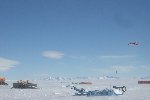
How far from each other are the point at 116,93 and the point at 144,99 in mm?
12145

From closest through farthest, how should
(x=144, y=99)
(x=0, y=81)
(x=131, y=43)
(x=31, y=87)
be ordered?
(x=144, y=99)
(x=131, y=43)
(x=31, y=87)
(x=0, y=81)

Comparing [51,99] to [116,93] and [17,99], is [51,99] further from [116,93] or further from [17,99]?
[116,93]

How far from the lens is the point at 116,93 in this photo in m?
54.4

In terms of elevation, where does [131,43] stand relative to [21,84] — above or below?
above

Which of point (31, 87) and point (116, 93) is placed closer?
point (116, 93)

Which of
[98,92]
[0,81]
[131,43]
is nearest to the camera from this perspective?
[131,43]

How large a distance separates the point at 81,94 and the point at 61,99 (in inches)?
422

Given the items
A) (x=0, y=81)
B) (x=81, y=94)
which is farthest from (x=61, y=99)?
(x=0, y=81)

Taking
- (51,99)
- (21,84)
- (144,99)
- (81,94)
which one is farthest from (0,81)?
(144,99)

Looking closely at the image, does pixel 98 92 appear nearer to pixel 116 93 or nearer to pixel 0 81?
pixel 116 93

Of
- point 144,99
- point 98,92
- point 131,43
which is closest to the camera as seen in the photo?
point 144,99

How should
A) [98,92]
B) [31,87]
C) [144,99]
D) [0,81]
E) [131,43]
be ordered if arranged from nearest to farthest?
[144,99] → [131,43] → [98,92] → [31,87] → [0,81]

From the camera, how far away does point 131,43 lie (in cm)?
4841

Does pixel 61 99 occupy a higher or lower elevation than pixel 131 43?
lower
